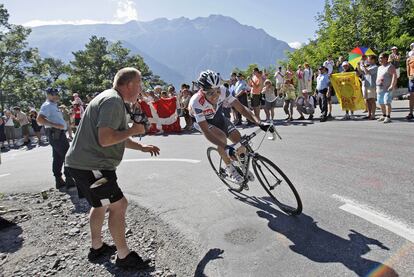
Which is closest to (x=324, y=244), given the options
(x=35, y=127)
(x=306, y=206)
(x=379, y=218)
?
(x=379, y=218)

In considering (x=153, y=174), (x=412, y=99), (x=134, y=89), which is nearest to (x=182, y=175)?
(x=153, y=174)

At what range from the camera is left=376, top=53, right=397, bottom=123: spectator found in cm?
955

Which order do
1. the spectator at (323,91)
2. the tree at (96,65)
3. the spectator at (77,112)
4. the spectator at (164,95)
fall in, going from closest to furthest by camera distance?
the spectator at (323,91) → the spectator at (164,95) → the spectator at (77,112) → the tree at (96,65)

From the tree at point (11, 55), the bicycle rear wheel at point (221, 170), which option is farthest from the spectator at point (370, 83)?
the tree at point (11, 55)

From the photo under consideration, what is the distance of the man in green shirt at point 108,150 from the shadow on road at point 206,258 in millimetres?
583

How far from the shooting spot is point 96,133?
3.29 m

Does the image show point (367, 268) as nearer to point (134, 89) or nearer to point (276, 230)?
point (276, 230)

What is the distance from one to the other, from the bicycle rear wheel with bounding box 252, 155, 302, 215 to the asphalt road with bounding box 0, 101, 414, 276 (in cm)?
13

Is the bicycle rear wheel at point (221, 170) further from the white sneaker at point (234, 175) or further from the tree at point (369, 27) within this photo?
the tree at point (369, 27)

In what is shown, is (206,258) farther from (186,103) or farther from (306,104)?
(186,103)

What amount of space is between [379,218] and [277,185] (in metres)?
1.32

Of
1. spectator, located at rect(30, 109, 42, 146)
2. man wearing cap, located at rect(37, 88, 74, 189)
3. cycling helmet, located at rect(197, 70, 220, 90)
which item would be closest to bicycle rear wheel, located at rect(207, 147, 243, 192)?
cycling helmet, located at rect(197, 70, 220, 90)

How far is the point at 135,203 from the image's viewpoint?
5.41m

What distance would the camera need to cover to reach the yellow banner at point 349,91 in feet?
38.1
